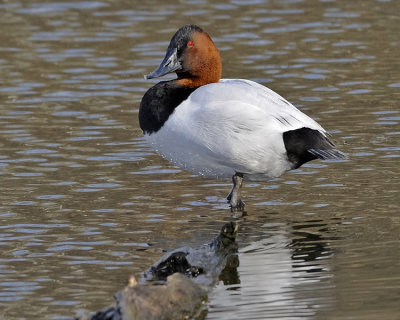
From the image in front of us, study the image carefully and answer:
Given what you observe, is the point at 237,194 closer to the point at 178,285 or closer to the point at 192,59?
the point at 192,59

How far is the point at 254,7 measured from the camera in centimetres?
1555

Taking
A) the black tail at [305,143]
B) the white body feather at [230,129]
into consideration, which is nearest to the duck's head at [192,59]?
the white body feather at [230,129]

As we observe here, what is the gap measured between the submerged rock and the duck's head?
6.49ft

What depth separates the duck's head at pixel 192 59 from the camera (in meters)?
8.41

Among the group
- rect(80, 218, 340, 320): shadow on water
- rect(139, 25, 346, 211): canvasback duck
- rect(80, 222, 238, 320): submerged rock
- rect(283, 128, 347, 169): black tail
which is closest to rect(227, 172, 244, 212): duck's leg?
rect(139, 25, 346, 211): canvasback duck

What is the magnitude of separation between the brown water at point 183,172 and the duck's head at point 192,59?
0.97 meters

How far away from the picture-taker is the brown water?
624 cm

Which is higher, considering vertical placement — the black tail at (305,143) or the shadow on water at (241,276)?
the black tail at (305,143)

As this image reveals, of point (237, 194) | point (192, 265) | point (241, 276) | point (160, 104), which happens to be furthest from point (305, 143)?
point (192, 265)

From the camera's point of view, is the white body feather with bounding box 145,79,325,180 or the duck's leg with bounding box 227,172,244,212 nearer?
the white body feather with bounding box 145,79,325,180

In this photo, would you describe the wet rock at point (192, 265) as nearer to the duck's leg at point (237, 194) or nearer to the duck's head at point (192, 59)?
the duck's leg at point (237, 194)

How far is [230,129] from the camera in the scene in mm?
7820

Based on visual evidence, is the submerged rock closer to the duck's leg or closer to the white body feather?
the white body feather

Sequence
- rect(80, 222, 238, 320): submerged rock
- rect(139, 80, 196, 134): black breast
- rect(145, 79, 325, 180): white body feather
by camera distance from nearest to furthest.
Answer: rect(80, 222, 238, 320): submerged rock < rect(145, 79, 325, 180): white body feather < rect(139, 80, 196, 134): black breast
